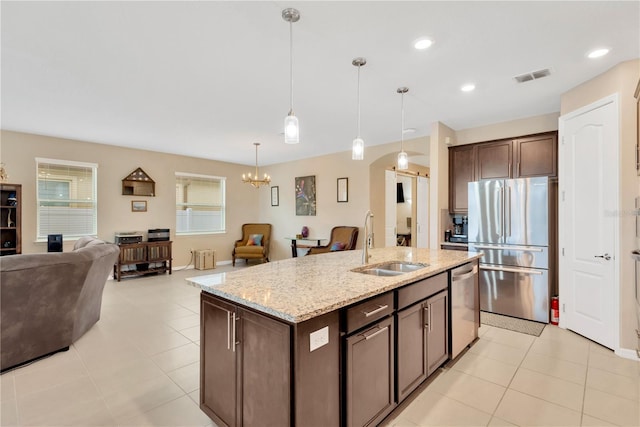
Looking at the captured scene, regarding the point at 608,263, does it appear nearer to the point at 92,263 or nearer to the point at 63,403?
the point at 63,403

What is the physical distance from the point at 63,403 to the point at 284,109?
350cm

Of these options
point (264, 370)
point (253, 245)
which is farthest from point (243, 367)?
point (253, 245)

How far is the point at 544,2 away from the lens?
196cm

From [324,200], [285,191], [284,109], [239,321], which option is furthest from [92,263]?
[285,191]

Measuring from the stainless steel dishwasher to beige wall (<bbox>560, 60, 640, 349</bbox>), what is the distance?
1235 millimetres

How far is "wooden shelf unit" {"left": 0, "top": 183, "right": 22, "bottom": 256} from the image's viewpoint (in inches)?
186

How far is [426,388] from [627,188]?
102 inches

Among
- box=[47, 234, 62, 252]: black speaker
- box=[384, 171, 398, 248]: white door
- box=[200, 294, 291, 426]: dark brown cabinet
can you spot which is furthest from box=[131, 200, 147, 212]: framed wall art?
box=[200, 294, 291, 426]: dark brown cabinet

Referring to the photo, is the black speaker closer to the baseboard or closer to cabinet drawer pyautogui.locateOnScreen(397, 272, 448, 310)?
cabinet drawer pyautogui.locateOnScreen(397, 272, 448, 310)

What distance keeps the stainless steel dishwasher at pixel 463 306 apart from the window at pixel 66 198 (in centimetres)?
630

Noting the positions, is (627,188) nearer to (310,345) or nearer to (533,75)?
(533,75)

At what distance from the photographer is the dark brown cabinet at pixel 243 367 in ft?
4.58

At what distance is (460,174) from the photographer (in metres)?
4.62

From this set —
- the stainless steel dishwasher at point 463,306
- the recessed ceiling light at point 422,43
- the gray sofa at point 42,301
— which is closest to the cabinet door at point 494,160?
the stainless steel dishwasher at point 463,306
